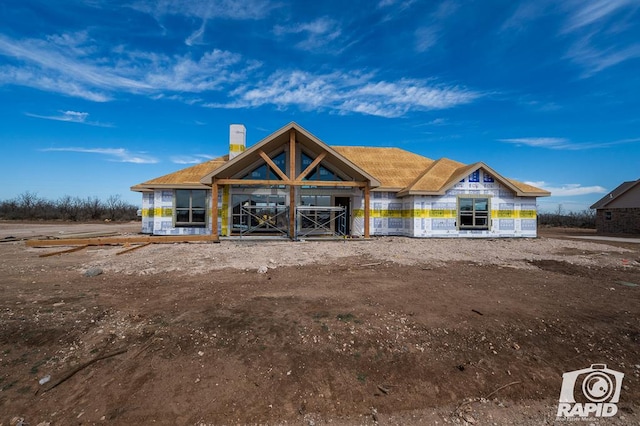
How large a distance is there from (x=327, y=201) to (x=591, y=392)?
52.5 ft

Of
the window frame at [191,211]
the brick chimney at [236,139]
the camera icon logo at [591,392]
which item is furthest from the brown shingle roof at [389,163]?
the camera icon logo at [591,392]

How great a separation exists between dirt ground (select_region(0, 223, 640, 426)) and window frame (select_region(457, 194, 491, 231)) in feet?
35.6

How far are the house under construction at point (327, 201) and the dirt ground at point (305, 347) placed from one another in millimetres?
9997

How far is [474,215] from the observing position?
18.8 meters

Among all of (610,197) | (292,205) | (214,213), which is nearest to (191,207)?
(214,213)

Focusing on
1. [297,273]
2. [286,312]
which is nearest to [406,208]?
[297,273]

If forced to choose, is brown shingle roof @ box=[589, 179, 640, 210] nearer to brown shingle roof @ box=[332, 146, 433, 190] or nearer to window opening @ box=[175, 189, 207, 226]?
brown shingle roof @ box=[332, 146, 433, 190]

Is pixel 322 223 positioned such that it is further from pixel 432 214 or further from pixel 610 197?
pixel 610 197

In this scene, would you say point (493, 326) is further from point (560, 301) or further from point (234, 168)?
point (234, 168)

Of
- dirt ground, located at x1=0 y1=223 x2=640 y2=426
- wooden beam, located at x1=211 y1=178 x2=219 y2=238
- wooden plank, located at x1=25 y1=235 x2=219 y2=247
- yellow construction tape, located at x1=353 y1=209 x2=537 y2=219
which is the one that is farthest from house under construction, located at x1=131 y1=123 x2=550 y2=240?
dirt ground, located at x1=0 y1=223 x2=640 y2=426

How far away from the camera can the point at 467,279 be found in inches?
314

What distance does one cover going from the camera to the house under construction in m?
17.5

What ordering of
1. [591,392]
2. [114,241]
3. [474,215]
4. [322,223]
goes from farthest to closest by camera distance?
1. [322,223]
2. [474,215]
3. [114,241]
4. [591,392]

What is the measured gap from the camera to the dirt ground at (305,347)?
3090 mm
